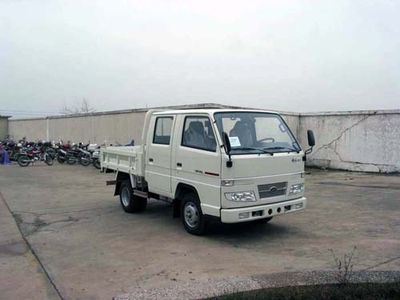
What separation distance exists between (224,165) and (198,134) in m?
0.99

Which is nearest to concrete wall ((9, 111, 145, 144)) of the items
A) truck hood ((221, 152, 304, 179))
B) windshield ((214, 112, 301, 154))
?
windshield ((214, 112, 301, 154))

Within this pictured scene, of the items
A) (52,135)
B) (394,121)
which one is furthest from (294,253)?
(52,135)

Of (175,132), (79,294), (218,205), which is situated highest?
(175,132)

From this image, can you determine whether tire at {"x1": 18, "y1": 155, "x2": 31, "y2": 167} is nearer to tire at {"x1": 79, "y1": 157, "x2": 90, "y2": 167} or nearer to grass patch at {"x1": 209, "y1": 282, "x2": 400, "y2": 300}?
tire at {"x1": 79, "y1": 157, "x2": 90, "y2": 167}

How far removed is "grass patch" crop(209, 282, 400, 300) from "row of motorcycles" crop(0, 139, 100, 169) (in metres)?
17.7

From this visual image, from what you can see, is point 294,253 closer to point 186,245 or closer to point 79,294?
point 186,245

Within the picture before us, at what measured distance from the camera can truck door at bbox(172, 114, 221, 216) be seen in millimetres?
7258

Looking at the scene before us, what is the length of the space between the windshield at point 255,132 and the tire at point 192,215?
122 centimetres

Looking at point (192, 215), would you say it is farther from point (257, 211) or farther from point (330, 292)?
point (330, 292)

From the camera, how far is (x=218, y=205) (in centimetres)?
719


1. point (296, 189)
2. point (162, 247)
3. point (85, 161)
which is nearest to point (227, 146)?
point (296, 189)

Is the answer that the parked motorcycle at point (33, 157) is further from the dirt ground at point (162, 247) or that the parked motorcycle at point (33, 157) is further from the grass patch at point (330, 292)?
the grass patch at point (330, 292)

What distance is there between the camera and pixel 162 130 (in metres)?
8.79

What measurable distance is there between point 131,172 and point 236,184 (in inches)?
126
